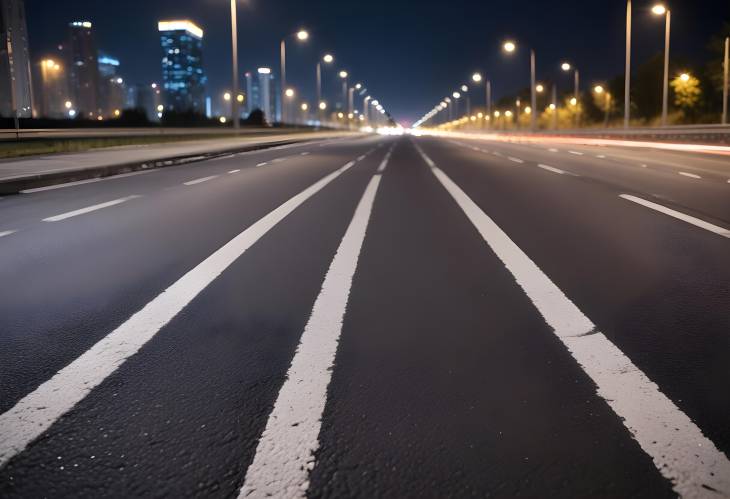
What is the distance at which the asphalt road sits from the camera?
2.72m

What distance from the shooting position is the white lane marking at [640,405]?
8.75 feet

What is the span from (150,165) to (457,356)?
20100mm

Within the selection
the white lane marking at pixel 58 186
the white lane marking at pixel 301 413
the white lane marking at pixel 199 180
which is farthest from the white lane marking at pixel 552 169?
the white lane marking at pixel 301 413

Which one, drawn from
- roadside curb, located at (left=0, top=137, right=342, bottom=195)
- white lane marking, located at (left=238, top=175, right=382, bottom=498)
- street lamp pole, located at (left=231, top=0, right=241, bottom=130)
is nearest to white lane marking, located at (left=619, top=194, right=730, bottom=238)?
white lane marking, located at (left=238, top=175, right=382, bottom=498)

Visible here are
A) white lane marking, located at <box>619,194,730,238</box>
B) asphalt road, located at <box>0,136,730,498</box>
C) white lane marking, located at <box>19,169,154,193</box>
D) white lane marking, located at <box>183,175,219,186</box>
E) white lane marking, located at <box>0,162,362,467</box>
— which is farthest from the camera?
white lane marking, located at <box>183,175,219,186</box>

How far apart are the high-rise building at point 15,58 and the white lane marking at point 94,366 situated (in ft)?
46.9

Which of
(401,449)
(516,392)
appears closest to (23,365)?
(401,449)

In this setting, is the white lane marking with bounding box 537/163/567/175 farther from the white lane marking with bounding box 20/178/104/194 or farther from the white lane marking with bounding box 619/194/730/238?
the white lane marking with bounding box 20/178/104/194

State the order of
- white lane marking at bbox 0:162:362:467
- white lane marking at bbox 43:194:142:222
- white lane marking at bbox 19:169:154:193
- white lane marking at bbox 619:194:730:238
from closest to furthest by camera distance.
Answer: white lane marking at bbox 0:162:362:467
white lane marking at bbox 619:194:730:238
white lane marking at bbox 43:194:142:222
white lane marking at bbox 19:169:154:193

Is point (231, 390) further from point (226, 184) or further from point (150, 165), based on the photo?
point (150, 165)

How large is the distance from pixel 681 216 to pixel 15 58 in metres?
18.6

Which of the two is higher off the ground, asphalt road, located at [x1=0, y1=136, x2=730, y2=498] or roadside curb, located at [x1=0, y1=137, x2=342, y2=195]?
roadside curb, located at [x1=0, y1=137, x2=342, y2=195]

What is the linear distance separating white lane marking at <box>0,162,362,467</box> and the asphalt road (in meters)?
0.02

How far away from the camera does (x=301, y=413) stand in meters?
3.23
